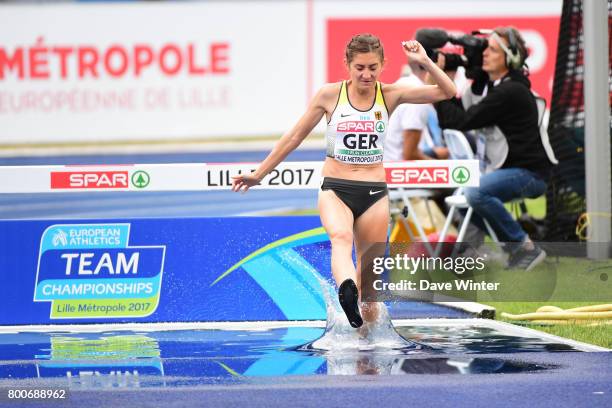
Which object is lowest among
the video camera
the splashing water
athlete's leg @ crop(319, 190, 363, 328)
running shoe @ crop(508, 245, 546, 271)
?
the splashing water

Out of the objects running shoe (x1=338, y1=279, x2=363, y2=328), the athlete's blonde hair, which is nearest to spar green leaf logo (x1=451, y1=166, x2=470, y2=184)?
the athlete's blonde hair

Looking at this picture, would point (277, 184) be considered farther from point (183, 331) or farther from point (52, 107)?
point (52, 107)

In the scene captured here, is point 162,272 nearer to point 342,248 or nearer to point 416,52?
point 342,248

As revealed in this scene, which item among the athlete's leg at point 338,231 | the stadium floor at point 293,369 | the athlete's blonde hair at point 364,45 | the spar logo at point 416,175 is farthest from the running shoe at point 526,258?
the athlete's blonde hair at point 364,45

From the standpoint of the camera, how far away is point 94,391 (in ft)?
22.1

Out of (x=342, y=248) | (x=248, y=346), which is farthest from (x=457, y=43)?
(x=248, y=346)

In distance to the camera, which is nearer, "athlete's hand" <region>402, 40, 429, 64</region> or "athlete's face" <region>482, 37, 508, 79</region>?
"athlete's hand" <region>402, 40, 429, 64</region>

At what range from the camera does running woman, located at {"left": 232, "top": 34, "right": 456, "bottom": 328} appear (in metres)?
8.08

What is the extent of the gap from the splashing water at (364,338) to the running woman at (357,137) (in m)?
0.41

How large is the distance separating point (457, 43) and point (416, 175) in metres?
2.19

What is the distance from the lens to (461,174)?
986cm

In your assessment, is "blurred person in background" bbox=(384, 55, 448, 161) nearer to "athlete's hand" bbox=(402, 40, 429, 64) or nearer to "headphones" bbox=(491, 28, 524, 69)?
"headphones" bbox=(491, 28, 524, 69)

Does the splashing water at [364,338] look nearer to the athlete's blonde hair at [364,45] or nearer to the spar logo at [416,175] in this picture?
the spar logo at [416,175]

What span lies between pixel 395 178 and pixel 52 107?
15.5 m
